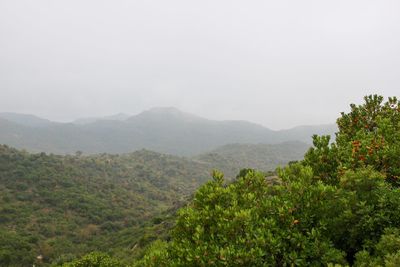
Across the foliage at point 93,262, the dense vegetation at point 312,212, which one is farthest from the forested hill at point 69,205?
the dense vegetation at point 312,212

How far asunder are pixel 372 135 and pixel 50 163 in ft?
348

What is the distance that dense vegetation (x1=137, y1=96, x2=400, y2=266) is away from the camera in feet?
28.8

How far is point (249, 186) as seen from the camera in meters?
12.3

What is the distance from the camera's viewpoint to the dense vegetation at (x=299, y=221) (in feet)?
28.8

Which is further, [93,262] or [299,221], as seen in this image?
[93,262]

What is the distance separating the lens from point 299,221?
984 cm

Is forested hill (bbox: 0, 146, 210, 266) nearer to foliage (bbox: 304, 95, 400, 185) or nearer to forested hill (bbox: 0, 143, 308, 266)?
forested hill (bbox: 0, 143, 308, 266)

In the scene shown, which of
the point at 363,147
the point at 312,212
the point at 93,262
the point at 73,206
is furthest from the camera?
the point at 73,206

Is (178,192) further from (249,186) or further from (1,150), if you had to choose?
A: (249,186)

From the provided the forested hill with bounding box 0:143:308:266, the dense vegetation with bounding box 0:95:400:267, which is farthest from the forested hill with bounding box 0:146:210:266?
the dense vegetation with bounding box 0:95:400:267

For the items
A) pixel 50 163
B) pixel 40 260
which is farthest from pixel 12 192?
pixel 40 260

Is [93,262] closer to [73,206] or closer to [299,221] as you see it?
[299,221]

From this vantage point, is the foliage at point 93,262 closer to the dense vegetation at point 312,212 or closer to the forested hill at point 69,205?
the dense vegetation at point 312,212

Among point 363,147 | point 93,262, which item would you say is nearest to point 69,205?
point 93,262
